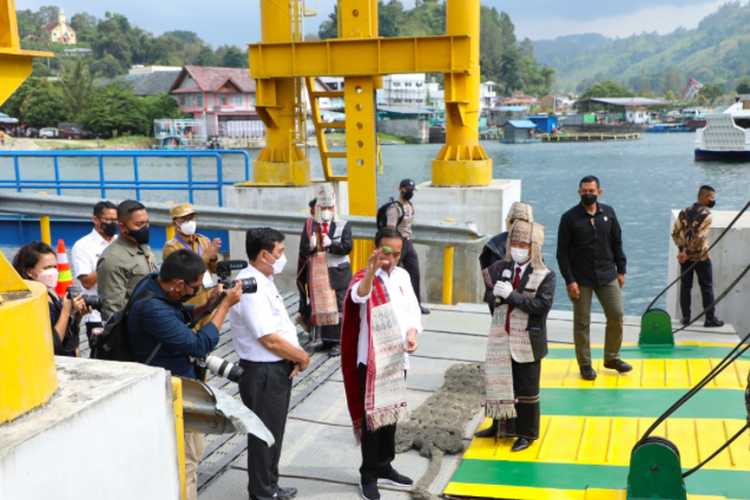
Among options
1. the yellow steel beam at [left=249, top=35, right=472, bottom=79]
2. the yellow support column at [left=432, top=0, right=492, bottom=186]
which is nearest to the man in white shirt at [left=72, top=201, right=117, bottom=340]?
the yellow steel beam at [left=249, top=35, right=472, bottom=79]

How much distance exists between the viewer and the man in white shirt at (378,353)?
429cm

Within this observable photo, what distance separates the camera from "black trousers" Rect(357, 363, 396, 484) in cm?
436

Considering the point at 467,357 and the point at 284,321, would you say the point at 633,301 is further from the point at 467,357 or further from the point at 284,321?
the point at 284,321

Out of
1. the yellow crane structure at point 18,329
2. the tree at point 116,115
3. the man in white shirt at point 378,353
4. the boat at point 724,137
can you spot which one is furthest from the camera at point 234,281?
the boat at point 724,137

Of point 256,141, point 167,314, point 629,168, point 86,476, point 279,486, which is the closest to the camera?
point 86,476

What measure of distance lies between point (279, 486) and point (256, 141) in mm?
65299

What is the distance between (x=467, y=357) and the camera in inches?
274

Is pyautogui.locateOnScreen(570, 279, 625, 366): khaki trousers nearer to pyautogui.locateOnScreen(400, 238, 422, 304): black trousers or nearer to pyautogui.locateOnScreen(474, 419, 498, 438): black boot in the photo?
pyautogui.locateOnScreen(474, 419, 498, 438): black boot

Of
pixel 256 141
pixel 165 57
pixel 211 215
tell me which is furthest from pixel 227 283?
pixel 165 57

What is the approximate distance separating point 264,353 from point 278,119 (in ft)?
24.9

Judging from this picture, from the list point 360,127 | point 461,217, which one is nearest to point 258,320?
point 360,127

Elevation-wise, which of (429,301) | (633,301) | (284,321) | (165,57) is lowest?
(633,301)

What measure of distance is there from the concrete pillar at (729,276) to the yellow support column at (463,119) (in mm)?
3313

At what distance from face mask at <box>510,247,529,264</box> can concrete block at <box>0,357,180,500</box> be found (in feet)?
10.0
